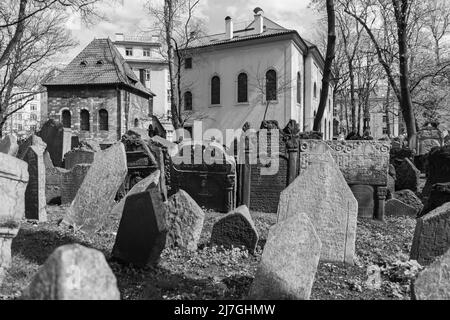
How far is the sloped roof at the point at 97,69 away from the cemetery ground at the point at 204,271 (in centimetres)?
2442

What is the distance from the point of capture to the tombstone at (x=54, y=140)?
484 inches

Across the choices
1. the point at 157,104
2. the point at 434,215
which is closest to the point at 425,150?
the point at 434,215

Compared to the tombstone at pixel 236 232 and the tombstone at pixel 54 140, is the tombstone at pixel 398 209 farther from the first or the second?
the tombstone at pixel 54 140

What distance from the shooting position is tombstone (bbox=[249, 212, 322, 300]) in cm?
336

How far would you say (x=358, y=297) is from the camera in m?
3.88

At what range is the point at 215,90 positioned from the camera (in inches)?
1217

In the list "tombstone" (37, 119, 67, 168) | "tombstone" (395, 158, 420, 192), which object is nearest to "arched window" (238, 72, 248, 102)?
"tombstone" (37, 119, 67, 168)

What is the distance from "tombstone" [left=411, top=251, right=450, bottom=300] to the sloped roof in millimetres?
27707

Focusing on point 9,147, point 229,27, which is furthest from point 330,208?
point 229,27

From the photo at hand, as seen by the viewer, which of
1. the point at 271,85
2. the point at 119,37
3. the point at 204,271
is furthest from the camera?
the point at 119,37

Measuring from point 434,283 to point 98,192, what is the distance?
5.07 meters

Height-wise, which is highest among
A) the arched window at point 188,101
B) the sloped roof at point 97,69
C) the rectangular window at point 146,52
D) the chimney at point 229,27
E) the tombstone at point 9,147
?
the rectangular window at point 146,52

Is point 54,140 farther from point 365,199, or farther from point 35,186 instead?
point 365,199

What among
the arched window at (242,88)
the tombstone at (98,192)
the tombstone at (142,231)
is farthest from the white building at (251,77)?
the tombstone at (142,231)
